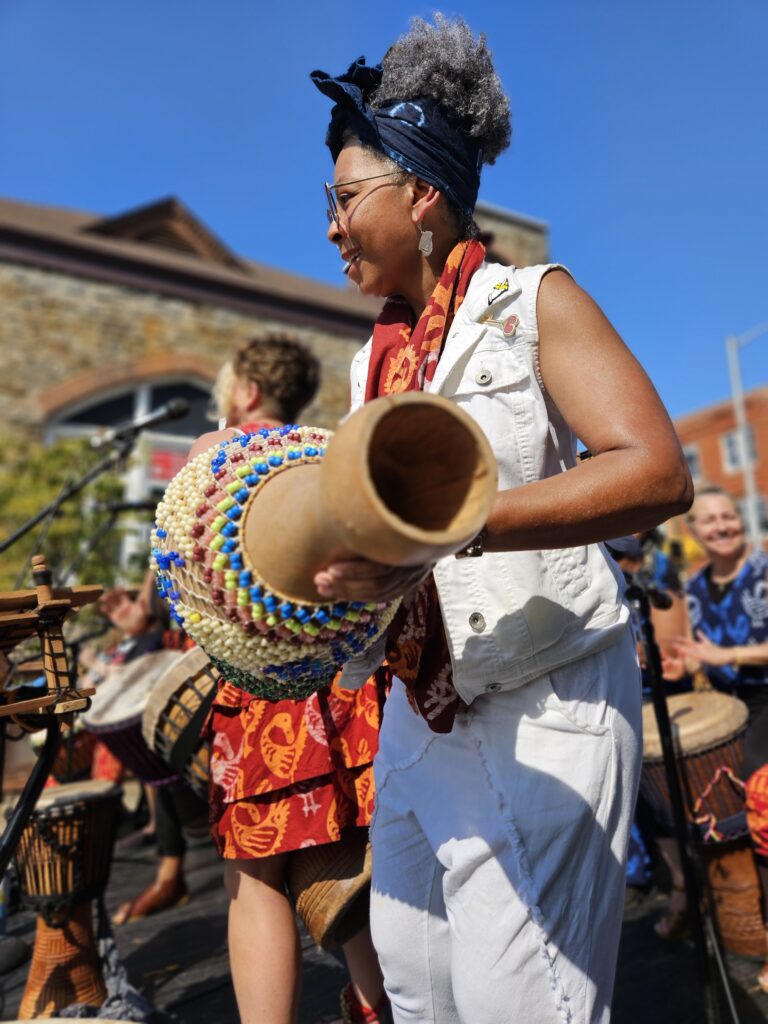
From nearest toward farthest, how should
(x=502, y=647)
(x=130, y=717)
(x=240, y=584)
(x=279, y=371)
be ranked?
1. (x=240, y=584)
2. (x=502, y=647)
3. (x=279, y=371)
4. (x=130, y=717)

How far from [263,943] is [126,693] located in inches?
83.4

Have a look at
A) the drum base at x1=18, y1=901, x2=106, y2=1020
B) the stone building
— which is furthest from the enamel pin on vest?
the stone building

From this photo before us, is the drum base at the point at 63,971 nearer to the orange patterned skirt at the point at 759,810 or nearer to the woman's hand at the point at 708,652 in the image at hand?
the orange patterned skirt at the point at 759,810

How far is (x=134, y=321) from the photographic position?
1001cm

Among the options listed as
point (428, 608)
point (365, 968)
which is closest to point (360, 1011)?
point (365, 968)

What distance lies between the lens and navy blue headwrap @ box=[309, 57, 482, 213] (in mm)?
1437

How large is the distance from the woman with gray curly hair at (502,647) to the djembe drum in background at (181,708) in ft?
4.12

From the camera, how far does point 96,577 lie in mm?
7672

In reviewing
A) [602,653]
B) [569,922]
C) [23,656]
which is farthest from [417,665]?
[23,656]

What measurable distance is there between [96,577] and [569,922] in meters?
7.11

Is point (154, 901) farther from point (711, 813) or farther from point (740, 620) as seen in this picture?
point (740, 620)

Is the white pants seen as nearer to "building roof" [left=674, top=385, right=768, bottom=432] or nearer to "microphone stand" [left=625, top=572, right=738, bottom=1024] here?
"microphone stand" [left=625, top=572, right=738, bottom=1024]

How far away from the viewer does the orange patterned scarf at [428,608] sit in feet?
4.32

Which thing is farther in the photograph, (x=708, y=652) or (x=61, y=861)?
(x=708, y=652)
